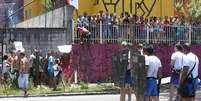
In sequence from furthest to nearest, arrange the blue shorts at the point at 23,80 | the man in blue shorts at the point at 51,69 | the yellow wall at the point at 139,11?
the yellow wall at the point at 139,11
the man in blue shorts at the point at 51,69
the blue shorts at the point at 23,80

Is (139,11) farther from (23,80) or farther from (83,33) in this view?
(23,80)

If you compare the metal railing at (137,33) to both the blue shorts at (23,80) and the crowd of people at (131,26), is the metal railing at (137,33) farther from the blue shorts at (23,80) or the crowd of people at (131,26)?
the blue shorts at (23,80)

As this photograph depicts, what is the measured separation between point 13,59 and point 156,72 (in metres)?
12.9

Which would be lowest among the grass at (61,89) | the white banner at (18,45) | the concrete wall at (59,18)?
the grass at (61,89)

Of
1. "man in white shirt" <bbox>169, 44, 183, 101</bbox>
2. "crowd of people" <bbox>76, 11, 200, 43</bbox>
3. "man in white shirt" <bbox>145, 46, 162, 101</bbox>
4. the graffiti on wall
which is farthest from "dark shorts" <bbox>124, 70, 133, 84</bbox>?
the graffiti on wall

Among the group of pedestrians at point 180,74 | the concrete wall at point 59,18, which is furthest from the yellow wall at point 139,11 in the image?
the group of pedestrians at point 180,74

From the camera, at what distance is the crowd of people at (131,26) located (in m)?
30.5

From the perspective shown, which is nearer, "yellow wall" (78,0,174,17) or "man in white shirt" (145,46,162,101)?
→ "man in white shirt" (145,46,162,101)

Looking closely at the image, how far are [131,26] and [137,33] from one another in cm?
58

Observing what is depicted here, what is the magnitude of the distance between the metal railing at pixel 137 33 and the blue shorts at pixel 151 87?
51.8 ft

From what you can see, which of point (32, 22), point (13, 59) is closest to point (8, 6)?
point (32, 22)

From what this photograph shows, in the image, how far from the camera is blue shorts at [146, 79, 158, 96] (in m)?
14.4

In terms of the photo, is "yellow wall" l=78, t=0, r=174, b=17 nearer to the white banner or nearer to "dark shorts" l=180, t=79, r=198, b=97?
the white banner

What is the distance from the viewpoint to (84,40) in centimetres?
3042
